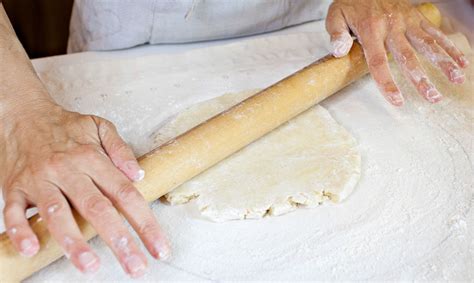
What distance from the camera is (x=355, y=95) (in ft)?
4.97

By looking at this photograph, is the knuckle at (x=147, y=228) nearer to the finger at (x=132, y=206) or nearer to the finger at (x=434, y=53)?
the finger at (x=132, y=206)

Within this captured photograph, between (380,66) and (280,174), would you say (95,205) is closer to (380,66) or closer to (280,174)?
(280,174)

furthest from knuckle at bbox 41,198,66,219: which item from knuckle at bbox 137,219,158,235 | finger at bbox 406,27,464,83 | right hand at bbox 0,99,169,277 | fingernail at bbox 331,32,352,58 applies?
finger at bbox 406,27,464,83

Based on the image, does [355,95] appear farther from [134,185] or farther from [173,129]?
[134,185]

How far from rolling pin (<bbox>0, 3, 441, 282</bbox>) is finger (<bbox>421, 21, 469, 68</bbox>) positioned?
0.17 metres

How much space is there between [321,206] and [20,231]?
0.55 meters

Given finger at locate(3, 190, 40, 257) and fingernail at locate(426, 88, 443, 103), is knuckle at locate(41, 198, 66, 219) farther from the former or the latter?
fingernail at locate(426, 88, 443, 103)

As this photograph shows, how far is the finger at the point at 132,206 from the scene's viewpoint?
95 cm

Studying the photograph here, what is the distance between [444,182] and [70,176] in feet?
2.39

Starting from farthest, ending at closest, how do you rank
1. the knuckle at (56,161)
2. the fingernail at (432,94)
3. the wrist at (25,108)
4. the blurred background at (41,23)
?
the blurred background at (41,23) < the fingernail at (432,94) < the wrist at (25,108) < the knuckle at (56,161)

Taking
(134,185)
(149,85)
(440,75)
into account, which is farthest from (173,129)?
(440,75)

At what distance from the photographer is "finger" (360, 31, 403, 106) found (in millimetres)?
1372

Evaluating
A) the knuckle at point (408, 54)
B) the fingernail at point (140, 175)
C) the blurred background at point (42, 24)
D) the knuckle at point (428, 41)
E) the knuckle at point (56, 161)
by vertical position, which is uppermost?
the knuckle at point (428, 41)

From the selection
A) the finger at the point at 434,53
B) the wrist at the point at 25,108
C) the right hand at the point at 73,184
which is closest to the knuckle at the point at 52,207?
the right hand at the point at 73,184
